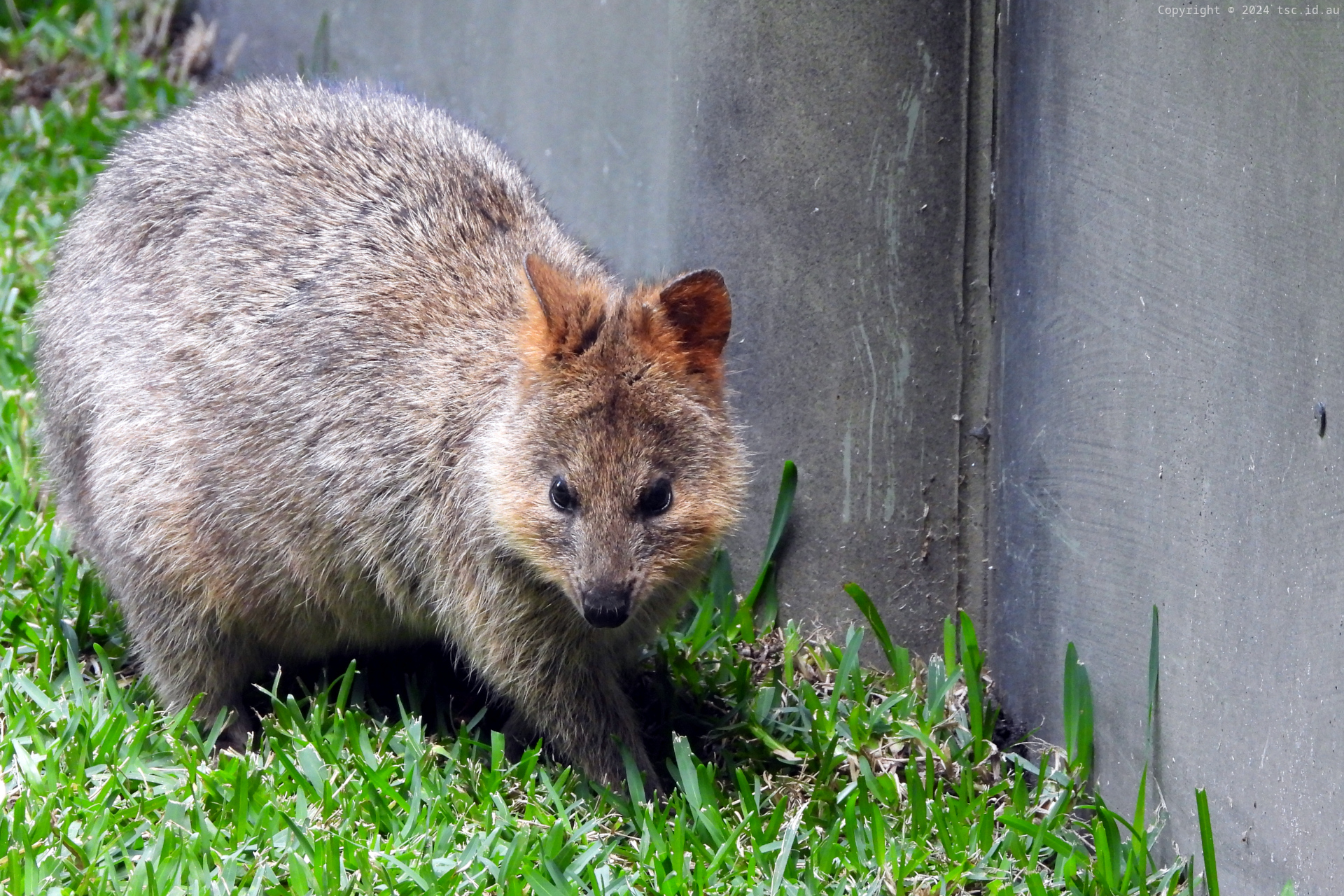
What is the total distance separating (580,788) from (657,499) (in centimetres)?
89

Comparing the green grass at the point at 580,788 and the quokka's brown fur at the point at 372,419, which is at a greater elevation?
the quokka's brown fur at the point at 372,419

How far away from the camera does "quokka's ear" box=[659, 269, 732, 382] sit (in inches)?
152

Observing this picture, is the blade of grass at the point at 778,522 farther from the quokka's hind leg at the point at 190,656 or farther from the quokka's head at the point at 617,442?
the quokka's hind leg at the point at 190,656

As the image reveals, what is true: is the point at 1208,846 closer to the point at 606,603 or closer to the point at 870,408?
the point at 606,603

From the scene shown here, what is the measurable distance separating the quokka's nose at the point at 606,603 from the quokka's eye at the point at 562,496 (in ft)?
0.80

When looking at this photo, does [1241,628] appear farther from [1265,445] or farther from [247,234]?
[247,234]

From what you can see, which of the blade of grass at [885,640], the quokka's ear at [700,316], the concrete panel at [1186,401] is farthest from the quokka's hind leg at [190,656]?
the concrete panel at [1186,401]

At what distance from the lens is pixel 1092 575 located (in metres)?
3.96

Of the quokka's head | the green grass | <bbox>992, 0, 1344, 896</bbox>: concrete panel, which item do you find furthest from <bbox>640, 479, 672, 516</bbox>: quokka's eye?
<bbox>992, 0, 1344, 896</bbox>: concrete panel

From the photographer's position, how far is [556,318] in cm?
390

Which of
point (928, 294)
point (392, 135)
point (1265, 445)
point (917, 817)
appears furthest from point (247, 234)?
point (1265, 445)

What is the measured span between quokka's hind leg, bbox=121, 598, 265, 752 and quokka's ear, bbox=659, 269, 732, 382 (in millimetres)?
1630

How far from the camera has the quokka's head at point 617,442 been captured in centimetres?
378

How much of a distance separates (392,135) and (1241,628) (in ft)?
9.89
